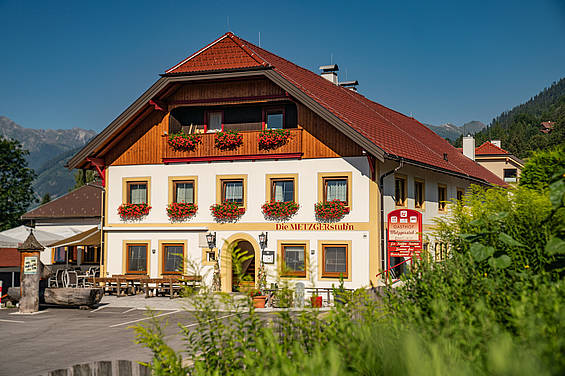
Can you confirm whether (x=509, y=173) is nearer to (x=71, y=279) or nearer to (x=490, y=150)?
(x=490, y=150)

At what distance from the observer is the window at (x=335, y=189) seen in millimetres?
21750

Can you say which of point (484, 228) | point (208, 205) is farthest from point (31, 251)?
point (484, 228)

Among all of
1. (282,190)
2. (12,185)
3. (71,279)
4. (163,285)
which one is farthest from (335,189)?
(12,185)

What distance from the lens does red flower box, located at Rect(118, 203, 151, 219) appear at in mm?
24359

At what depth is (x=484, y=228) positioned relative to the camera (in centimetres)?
825

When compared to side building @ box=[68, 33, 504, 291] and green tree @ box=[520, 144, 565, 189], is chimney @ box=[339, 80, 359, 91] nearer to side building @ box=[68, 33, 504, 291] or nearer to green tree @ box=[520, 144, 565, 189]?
side building @ box=[68, 33, 504, 291]

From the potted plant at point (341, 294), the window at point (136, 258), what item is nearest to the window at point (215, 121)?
the window at point (136, 258)

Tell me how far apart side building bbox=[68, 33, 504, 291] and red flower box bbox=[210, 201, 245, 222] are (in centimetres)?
4

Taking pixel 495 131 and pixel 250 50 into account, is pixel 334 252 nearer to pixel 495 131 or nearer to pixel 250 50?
pixel 250 50

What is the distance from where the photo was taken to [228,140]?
22969 millimetres

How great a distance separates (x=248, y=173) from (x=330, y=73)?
1043 cm

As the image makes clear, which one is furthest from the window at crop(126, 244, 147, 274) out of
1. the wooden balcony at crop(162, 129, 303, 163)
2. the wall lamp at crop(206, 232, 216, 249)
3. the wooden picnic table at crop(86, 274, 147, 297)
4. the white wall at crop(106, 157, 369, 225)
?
the wooden balcony at crop(162, 129, 303, 163)

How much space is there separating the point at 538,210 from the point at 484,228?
731mm

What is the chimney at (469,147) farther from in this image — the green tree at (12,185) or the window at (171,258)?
the green tree at (12,185)
